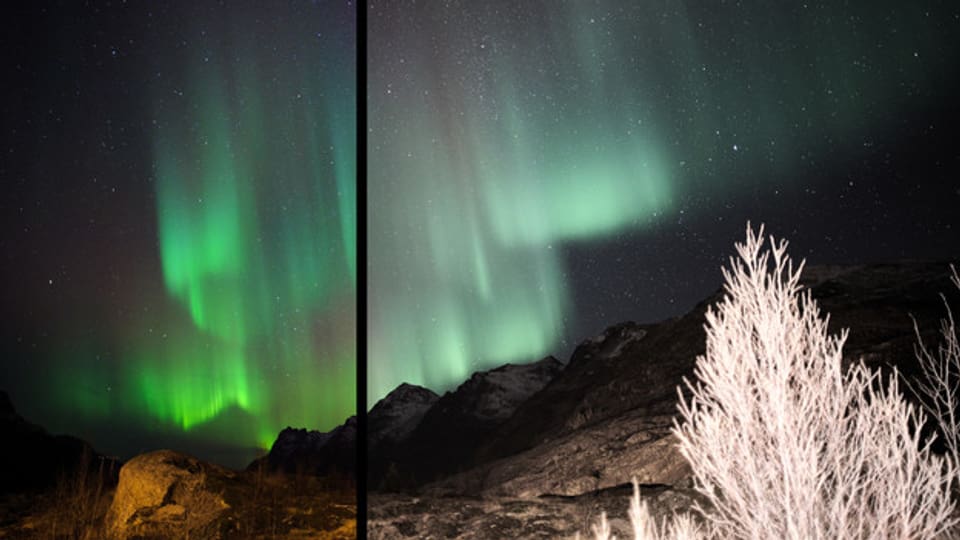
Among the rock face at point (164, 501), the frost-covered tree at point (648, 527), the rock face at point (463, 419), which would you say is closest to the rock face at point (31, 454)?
the rock face at point (164, 501)

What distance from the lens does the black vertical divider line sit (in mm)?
2982

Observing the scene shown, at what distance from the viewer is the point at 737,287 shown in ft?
12.8

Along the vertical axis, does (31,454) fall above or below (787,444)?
above

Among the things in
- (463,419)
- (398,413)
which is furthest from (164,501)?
(398,413)

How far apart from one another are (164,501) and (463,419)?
46.5m

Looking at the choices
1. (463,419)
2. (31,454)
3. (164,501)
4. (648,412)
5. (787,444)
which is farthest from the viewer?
(463,419)

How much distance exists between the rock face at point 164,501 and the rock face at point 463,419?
35.9 metres

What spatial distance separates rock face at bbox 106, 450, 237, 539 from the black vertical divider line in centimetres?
481

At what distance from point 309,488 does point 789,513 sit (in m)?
8.51

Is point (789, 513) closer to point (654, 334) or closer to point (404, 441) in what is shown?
point (654, 334)

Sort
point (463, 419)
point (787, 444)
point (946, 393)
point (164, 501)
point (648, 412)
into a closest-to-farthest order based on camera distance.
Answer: point (787, 444), point (164, 501), point (946, 393), point (648, 412), point (463, 419)

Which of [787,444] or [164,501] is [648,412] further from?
[164,501]

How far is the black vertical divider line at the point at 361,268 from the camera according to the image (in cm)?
298

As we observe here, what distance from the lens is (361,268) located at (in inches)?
120
